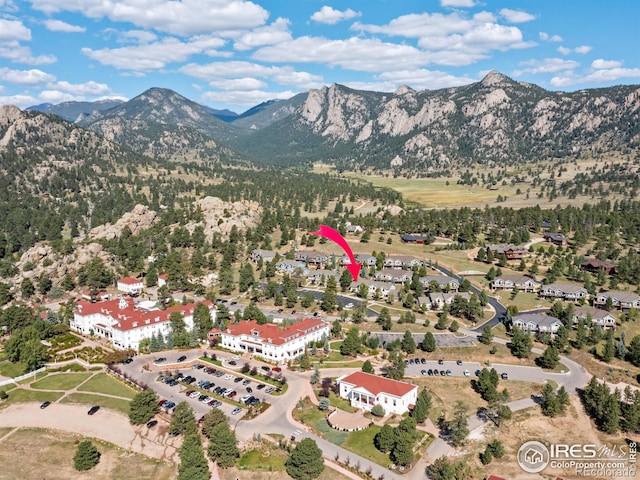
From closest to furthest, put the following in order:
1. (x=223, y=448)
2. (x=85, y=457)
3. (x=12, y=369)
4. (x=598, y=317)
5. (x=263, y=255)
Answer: (x=223, y=448) < (x=85, y=457) < (x=12, y=369) < (x=598, y=317) < (x=263, y=255)

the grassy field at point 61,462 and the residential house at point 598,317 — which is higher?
the residential house at point 598,317

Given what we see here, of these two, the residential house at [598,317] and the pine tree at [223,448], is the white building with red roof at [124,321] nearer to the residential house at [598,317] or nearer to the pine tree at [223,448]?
the pine tree at [223,448]

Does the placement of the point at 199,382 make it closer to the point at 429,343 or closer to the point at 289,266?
the point at 429,343

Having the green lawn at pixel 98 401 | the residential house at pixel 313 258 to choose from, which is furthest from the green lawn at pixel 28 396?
the residential house at pixel 313 258

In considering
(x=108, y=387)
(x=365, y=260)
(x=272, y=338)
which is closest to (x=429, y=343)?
(x=272, y=338)

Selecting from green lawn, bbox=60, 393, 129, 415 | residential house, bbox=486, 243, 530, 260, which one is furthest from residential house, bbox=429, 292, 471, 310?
green lawn, bbox=60, 393, 129, 415

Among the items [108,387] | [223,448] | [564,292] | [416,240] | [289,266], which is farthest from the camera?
[416,240]

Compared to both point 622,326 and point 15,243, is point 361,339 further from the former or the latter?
point 15,243
